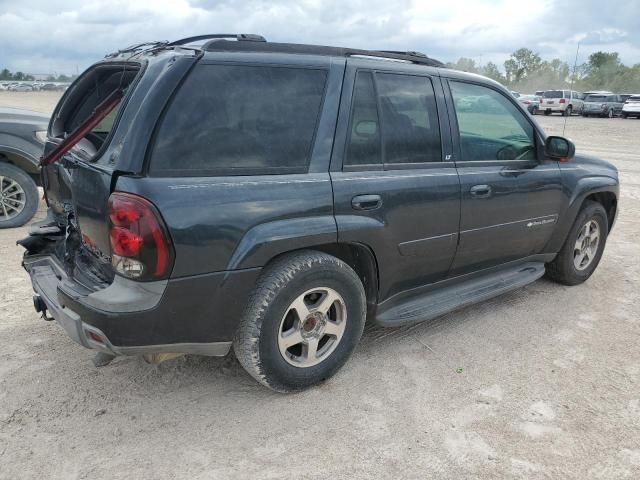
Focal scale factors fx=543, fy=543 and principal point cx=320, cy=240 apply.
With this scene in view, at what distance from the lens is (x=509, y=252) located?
4.08m

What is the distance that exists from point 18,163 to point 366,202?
16.6 ft

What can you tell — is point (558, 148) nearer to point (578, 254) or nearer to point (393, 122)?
point (578, 254)

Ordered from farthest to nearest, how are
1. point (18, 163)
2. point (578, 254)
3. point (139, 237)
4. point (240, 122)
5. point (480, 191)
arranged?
1. point (18, 163)
2. point (578, 254)
3. point (480, 191)
4. point (240, 122)
5. point (139, 237)

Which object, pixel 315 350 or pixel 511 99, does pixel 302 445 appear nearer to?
pixel 315 350

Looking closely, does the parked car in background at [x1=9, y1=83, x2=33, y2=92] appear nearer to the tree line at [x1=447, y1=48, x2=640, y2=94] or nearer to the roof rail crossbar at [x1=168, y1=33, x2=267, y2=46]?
the tree line at [x1=447, y1=48, x2=640, y2=94]

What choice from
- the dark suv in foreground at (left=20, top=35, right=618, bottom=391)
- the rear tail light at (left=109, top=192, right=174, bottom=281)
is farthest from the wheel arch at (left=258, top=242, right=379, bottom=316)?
the rear tail light at (left=109, top=192, right=174, bottom=281)

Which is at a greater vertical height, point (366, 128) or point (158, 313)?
point (366, 128)

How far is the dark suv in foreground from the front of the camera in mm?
2465

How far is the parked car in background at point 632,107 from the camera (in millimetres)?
30078

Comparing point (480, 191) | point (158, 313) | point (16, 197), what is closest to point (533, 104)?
point (16, 197)

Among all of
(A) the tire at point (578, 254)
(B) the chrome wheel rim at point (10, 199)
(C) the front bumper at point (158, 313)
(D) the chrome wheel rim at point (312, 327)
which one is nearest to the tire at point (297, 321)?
(D) the chrome wheel rim at point (312, 327)

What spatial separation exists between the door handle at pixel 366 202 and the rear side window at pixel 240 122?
34 centimetres

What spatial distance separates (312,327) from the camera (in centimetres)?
302

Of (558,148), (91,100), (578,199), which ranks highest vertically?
(91,100)
